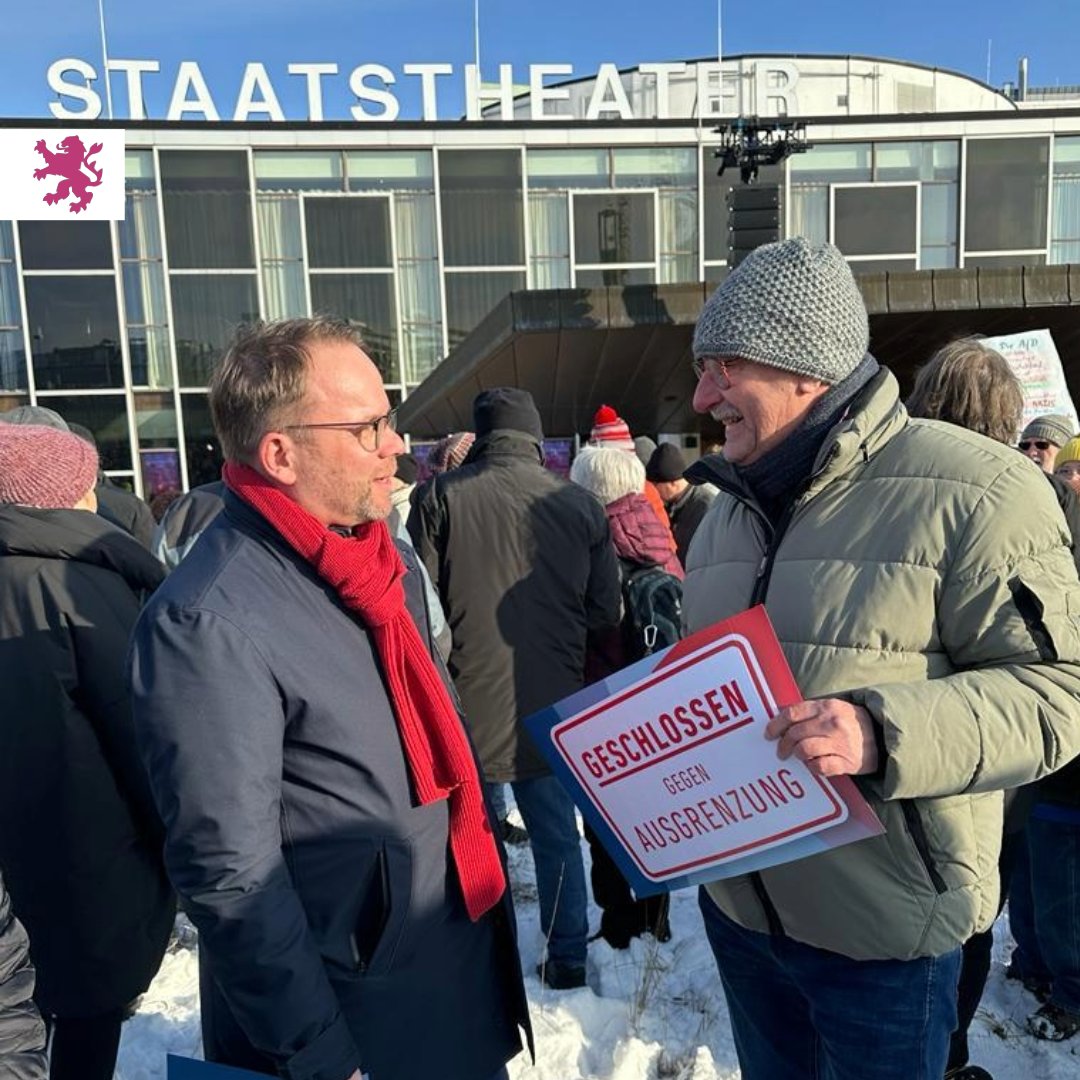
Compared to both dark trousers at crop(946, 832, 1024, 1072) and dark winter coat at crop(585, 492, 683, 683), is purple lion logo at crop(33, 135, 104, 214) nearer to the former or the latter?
dark winter coat at crop(585, 492, 683, 683)

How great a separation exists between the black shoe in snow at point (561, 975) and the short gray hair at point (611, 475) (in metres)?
1.81

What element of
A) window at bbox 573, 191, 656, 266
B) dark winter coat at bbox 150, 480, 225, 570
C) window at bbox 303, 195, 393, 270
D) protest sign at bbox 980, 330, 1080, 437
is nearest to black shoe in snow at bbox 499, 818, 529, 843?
dark winter coat at bbox 150, 480, 225, 570

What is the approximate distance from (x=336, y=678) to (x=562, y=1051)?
188 cm

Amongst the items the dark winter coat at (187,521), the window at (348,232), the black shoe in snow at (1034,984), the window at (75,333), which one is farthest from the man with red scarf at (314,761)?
the window at (75,333)

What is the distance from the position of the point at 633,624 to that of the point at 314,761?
6.67 ft

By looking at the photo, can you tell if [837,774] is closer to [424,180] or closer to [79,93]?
[424,180]

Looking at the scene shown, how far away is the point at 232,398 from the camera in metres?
1.47

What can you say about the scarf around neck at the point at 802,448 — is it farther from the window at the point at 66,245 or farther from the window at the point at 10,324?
the window at the point at 10,324

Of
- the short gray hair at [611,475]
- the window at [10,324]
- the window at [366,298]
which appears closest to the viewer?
the short gray hair at [611,475]

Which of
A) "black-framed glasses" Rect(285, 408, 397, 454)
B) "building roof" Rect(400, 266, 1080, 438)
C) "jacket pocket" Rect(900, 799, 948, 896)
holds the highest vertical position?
"building roof" Rect(400, 266, 1080, 438)

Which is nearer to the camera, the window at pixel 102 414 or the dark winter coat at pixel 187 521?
the dark winter coat at pixel 187 521

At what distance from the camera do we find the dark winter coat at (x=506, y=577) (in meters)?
3.06

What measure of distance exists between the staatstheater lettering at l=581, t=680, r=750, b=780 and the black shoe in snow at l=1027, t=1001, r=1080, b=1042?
2064 millimetres

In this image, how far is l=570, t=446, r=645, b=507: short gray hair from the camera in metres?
3.50
